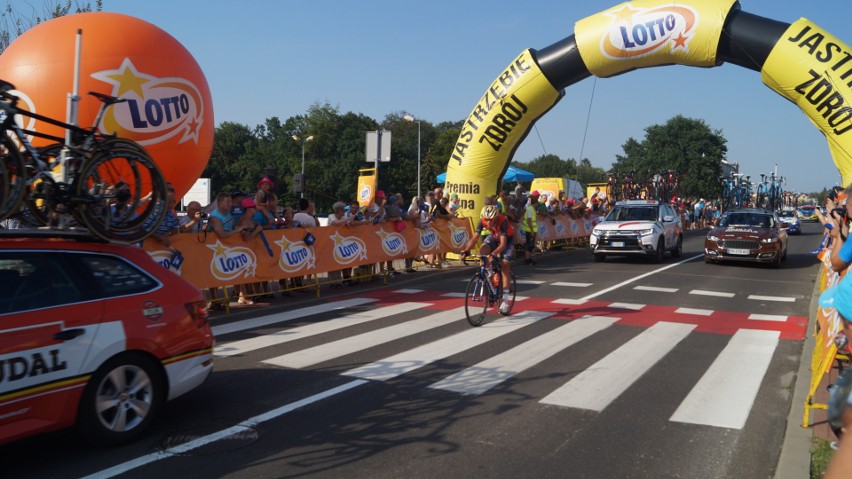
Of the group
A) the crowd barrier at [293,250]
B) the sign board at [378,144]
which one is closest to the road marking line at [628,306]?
the crowd barrier at [293,250]

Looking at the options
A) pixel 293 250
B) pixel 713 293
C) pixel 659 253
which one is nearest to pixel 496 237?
pixel 293 250

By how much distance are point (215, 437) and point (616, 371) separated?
4.33 metres

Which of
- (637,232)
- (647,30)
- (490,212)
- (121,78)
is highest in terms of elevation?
(647,30)

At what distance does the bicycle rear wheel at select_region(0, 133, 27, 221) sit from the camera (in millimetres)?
5098

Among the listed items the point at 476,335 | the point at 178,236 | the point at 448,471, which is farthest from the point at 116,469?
the point at 178,236

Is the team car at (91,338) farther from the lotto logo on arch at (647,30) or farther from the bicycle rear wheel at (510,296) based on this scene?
the lotto logo on arch at (647,30)

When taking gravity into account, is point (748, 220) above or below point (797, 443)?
above

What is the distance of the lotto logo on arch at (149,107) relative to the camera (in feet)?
36.8

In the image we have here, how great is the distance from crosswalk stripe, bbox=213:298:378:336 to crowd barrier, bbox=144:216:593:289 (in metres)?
1.06

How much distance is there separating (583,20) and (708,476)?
15709 millimetres

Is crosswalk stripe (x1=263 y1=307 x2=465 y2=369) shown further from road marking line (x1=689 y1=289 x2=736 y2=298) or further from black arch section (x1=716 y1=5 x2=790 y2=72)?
black arch section (x1=716 y1=5 x2=790 y2=72)

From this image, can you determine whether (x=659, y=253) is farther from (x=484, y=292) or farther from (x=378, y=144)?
(x=484, y=292)

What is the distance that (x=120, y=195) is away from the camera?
6.10 metres

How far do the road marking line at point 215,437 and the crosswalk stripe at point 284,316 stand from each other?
11.3ft
